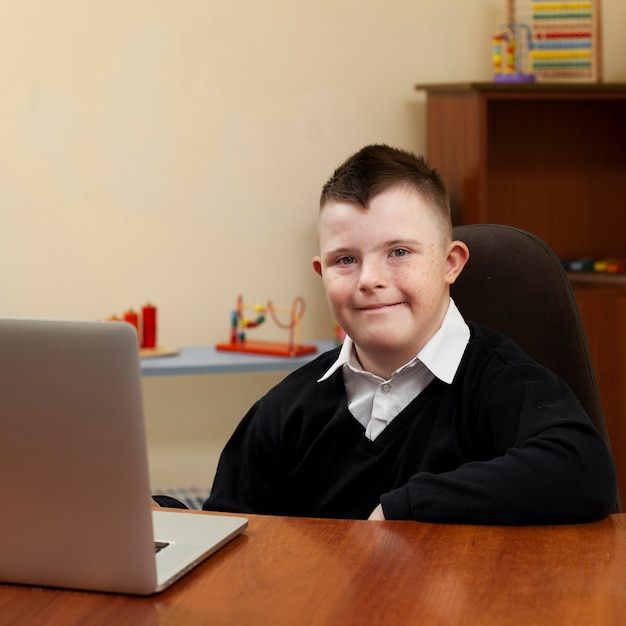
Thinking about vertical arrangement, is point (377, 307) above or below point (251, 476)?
above

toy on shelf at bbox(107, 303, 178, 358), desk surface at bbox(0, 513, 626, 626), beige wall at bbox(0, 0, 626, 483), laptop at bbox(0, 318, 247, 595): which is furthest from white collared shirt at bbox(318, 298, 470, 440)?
beige wall at bbox(0, 0, 626, 483)

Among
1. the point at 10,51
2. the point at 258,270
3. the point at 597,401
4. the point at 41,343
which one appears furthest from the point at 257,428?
the point at 10,51

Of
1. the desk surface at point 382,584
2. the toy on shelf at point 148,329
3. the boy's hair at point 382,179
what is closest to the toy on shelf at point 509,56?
the toy on shelf at point 148,329

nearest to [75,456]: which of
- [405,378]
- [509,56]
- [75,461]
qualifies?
[75,461]

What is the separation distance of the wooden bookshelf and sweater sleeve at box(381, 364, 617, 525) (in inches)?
75.5

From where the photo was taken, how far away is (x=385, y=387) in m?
1.20

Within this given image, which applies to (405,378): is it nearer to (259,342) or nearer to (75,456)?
(75,456)

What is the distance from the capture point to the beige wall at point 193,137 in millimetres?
2965

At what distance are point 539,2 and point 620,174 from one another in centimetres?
67

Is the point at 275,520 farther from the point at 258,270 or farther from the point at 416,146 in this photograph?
the point at 416,146

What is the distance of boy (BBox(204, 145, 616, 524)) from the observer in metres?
1.14

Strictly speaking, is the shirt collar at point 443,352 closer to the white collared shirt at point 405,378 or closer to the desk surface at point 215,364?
the white collared shirt at point 405,378

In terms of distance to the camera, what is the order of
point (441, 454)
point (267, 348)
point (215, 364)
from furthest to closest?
1. point (267, 348)
2. point (215, 364)
3. point (441, 454)

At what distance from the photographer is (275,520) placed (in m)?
0.95
